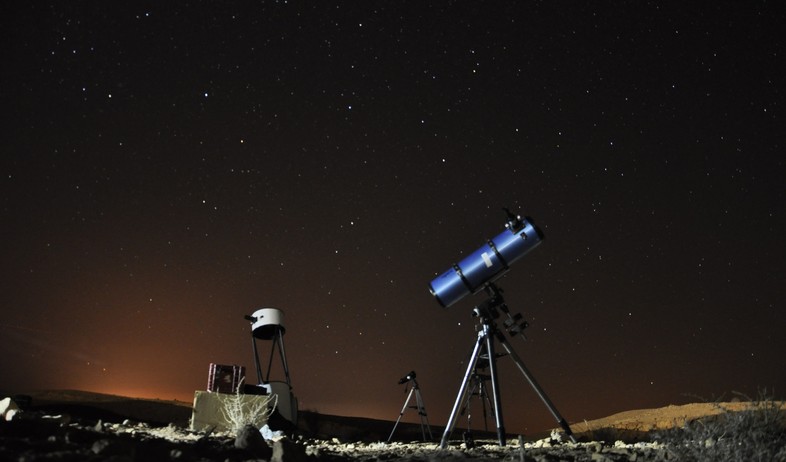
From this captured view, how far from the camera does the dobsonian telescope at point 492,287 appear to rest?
730 centimetres

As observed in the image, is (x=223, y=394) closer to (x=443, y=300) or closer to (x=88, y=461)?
(x=443, y=300)

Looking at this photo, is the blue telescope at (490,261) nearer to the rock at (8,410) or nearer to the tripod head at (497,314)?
the tripod head at (497,314)

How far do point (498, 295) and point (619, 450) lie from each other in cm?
216

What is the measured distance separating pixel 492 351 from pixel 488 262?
116 cm

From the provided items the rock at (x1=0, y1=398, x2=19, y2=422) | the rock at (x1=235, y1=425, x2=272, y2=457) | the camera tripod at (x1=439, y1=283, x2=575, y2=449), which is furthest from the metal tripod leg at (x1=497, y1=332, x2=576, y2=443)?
the rock at (x1=0, y1=398, x2=19, y2=422)

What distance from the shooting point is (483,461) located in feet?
18.2

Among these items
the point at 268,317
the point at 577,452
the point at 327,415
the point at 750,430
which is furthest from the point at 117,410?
the point at 750,430

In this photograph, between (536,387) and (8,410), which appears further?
(536,387)

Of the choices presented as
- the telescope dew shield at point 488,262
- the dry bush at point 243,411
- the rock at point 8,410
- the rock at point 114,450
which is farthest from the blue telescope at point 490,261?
the rock at point 8,410

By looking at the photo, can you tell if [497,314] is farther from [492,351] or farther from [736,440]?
[736,440]

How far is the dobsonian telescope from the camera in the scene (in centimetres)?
730

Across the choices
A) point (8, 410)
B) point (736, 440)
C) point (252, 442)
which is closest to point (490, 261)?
point (736, 440)

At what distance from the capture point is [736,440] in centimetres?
627

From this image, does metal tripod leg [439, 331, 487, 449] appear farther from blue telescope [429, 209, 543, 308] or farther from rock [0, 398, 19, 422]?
rock [0, 398, 19, 422]
